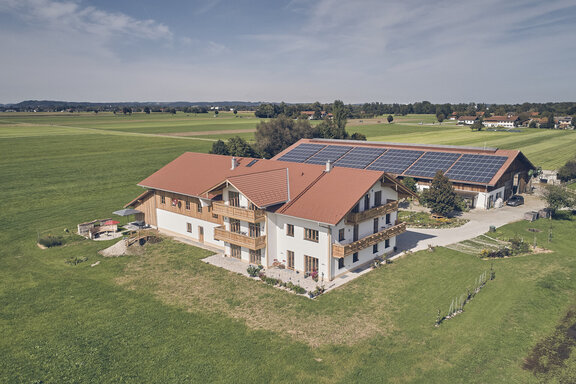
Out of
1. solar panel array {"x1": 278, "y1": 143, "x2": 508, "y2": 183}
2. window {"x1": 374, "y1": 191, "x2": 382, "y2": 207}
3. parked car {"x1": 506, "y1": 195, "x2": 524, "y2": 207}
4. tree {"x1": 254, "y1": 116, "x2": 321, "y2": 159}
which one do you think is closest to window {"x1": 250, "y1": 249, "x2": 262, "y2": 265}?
window {"x1": 374, "y1": 191, "x2": 382, "y2": 207}

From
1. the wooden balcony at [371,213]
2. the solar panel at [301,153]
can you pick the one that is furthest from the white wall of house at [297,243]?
the solar panel at [301,153]

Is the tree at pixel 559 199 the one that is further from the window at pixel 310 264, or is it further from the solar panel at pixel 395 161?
the window at pixel 310 264

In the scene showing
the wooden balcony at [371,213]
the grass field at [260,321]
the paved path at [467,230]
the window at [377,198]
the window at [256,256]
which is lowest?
the grass field at [260,321]

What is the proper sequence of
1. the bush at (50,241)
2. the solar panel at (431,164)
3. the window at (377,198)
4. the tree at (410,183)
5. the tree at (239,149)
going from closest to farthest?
1. the window at (377,198)
2. the bush at (50,241)
3. the tree at (410,183)
4. the solar panel at (431,164)
5. the tree at (239,149)

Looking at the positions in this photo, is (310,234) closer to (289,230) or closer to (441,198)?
(289,230)

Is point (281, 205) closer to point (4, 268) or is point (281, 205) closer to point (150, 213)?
point (150, 213)

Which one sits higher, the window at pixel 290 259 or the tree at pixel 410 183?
the tree at pixel 410 183

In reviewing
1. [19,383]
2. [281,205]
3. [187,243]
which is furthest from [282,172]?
[19,383]
